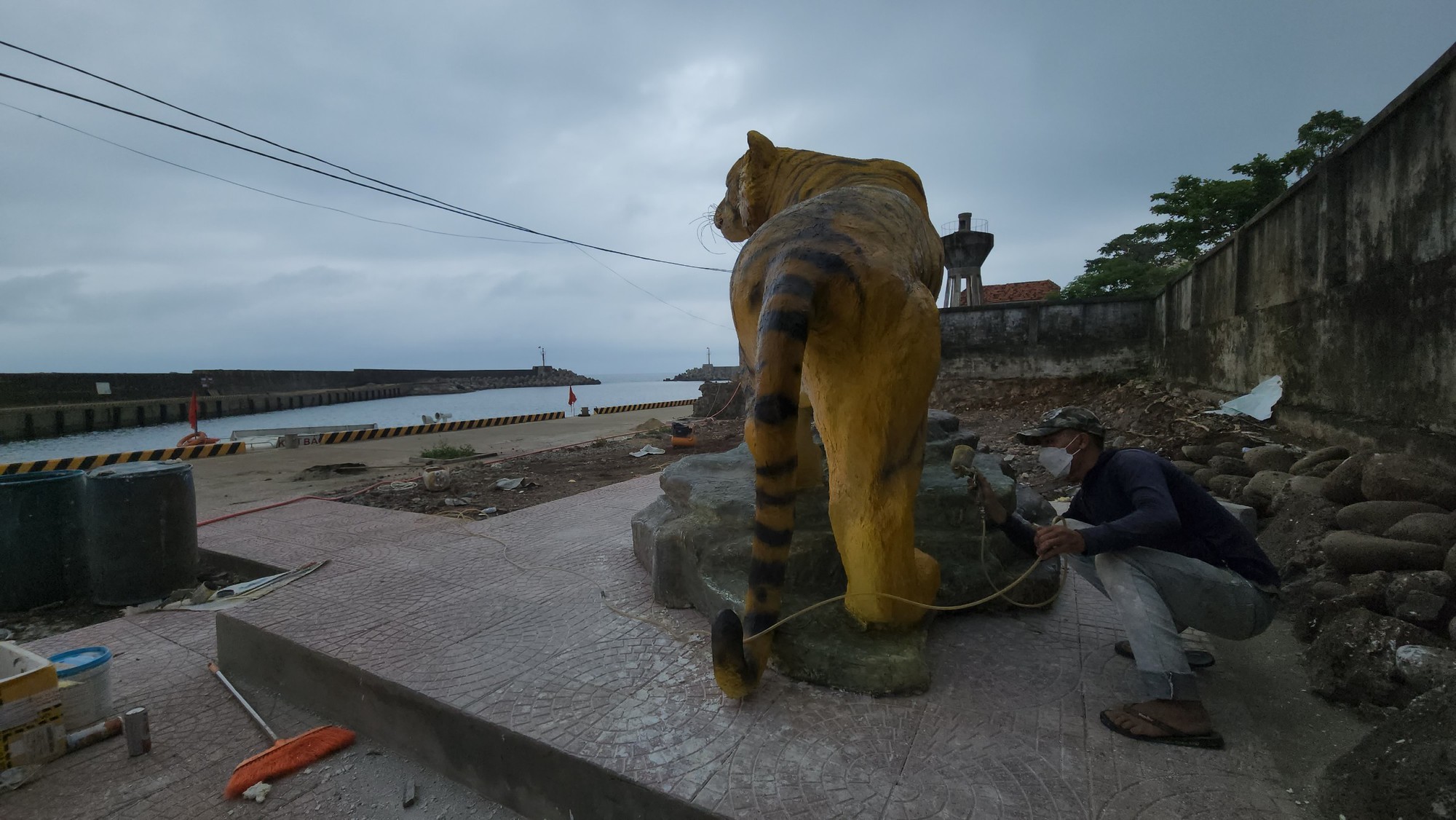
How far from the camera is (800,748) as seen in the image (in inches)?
76.5

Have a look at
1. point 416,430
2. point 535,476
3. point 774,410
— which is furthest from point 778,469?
point 416,430

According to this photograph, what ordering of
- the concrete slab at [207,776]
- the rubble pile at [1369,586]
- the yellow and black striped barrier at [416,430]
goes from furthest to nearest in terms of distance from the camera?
the yellow and black striped barrier at [416,430], the concrete slab at [207,776], the rubble pile at [1369,586]

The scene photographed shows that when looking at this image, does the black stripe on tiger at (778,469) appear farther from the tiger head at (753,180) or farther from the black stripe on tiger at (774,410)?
the tiger head at (753,180)

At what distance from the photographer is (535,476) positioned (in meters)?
8.27

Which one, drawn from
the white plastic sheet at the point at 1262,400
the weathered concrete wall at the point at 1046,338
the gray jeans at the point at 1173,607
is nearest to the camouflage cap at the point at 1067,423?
the gray jeans at the point at 1173,607

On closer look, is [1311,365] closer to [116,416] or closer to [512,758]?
[512,758]

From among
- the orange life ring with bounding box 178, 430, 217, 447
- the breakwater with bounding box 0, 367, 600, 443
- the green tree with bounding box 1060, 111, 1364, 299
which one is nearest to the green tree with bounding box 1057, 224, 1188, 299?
the green tree with bounding box 1060, 111, 1364, 299

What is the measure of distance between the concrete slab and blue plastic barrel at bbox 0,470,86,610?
1.88 meters

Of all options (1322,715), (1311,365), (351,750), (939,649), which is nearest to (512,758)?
(351,750)

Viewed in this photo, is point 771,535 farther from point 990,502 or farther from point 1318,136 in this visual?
point 1318,136

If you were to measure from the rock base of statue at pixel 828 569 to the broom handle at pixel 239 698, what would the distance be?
1615mm

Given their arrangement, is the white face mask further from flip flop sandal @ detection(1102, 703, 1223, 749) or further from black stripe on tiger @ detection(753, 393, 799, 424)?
black stripe on tiger @ detection(753, 393, 799, 424)

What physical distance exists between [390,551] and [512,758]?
271 centimetres

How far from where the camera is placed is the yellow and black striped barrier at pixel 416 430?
509 inches
